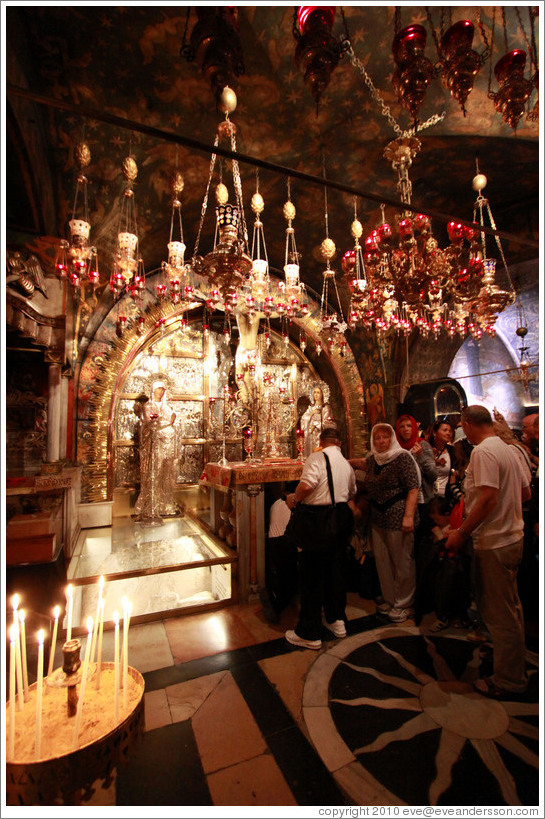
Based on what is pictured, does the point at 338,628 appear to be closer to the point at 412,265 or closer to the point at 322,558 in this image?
the point at 322,558

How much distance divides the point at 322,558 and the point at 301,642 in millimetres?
780

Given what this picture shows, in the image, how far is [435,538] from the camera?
378 centimetres

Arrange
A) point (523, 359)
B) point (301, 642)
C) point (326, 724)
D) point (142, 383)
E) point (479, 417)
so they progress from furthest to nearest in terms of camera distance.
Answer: point (523, 359) < point (142, 383) < point (301, 642) < point (479, 417) < point (326, 724)

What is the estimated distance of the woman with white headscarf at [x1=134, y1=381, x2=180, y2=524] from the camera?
292 inches

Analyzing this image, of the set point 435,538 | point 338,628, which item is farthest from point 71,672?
point 435,538

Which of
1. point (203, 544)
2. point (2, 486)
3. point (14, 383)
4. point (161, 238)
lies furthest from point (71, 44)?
point (203, 544)

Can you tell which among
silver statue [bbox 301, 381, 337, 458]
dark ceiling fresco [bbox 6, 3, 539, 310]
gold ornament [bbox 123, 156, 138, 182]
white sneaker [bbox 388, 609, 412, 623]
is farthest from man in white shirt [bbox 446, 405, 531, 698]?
silver statue [bbox 301, 381, 337, 458]

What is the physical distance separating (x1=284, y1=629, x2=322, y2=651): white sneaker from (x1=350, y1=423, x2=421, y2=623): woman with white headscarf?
3.08ft

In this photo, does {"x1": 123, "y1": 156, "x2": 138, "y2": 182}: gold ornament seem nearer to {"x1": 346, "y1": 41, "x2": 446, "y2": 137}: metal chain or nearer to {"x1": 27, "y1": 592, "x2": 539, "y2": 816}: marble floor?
{"x1": 346, "y1": 41, "x2": 446, "y2": 137}: metal chain

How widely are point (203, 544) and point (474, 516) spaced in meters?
3.86

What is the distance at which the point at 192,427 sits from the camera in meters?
9.05

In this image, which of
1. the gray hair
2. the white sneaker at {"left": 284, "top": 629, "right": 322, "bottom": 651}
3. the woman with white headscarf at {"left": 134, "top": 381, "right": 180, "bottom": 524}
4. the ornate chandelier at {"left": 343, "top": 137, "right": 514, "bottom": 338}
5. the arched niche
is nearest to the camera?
the gray hair

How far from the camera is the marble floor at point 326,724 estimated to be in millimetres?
1953

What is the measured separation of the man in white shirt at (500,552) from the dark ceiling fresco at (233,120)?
183 centimetres
